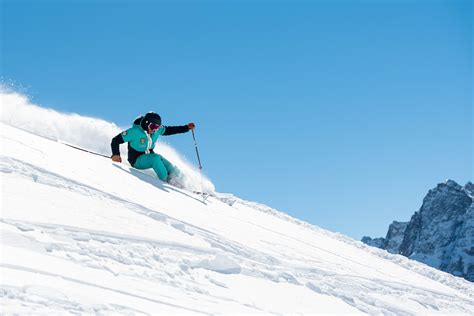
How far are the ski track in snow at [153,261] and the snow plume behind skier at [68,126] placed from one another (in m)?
2.29

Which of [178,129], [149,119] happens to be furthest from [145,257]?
[178,129]

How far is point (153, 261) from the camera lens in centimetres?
509

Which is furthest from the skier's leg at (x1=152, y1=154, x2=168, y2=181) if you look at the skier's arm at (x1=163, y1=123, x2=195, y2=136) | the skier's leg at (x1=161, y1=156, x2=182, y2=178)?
the skier's arm at (x1=163, y1=123, x2=195, y2=136)

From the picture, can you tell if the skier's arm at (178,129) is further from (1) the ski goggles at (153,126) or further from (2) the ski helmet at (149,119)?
(2) the ski helmet at (149,119)

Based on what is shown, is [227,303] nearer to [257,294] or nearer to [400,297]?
[257,294]

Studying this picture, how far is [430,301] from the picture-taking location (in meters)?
8.46

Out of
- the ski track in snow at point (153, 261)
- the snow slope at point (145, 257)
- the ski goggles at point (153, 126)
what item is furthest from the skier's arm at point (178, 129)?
the ski track in snow at point (153, 261)

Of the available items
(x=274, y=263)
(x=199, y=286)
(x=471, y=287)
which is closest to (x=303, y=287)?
(x=274, y=263)

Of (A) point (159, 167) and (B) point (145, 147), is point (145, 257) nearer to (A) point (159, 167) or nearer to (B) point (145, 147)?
(A) point (159, 167)

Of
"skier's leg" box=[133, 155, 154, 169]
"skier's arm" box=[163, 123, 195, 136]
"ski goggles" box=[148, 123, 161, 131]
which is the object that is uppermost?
"skier's arm" box=[163, 123, 195, 136]

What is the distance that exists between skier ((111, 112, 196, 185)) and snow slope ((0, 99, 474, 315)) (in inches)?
32.5

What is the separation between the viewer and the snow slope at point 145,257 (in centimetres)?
396

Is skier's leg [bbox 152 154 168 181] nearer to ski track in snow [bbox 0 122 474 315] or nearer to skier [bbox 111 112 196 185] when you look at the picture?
skier [bbox 111 112 196 185]

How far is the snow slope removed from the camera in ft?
13.0
